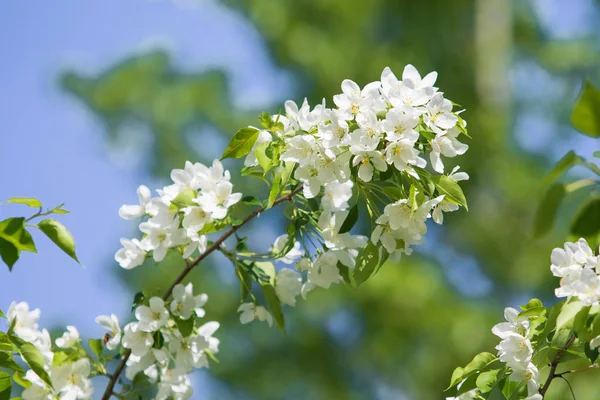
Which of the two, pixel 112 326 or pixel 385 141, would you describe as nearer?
pixel 385 141

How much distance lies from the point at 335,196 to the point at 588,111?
1.60 ft

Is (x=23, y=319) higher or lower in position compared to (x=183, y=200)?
lower

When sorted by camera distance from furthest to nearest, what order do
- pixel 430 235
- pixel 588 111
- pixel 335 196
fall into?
pixel 430 235
pixel 335 196
pixel 588 111

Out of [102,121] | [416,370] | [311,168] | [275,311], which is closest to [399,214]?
[311,168]

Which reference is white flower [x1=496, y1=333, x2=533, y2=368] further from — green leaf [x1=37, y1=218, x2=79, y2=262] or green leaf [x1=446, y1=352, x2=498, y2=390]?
green leaf [x1=37, y1=218, x2=79, y2=262]

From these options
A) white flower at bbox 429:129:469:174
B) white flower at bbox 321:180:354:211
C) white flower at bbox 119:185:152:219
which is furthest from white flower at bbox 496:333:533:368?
white flower at bbox 119:185:152:219

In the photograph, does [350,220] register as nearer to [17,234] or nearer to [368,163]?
[368,163]

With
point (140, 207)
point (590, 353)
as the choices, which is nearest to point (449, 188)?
point (590, 353)

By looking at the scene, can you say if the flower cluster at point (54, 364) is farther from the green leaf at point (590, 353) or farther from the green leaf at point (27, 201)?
the green leaf at point (590, 353)

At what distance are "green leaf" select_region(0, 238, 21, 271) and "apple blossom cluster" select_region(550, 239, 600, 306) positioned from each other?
27.0 inches

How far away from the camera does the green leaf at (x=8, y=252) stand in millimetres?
965

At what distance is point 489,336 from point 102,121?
374 centimetres

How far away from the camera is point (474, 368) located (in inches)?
37.5

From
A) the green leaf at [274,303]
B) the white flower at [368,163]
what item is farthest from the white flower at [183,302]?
the white flower at [368,163]
